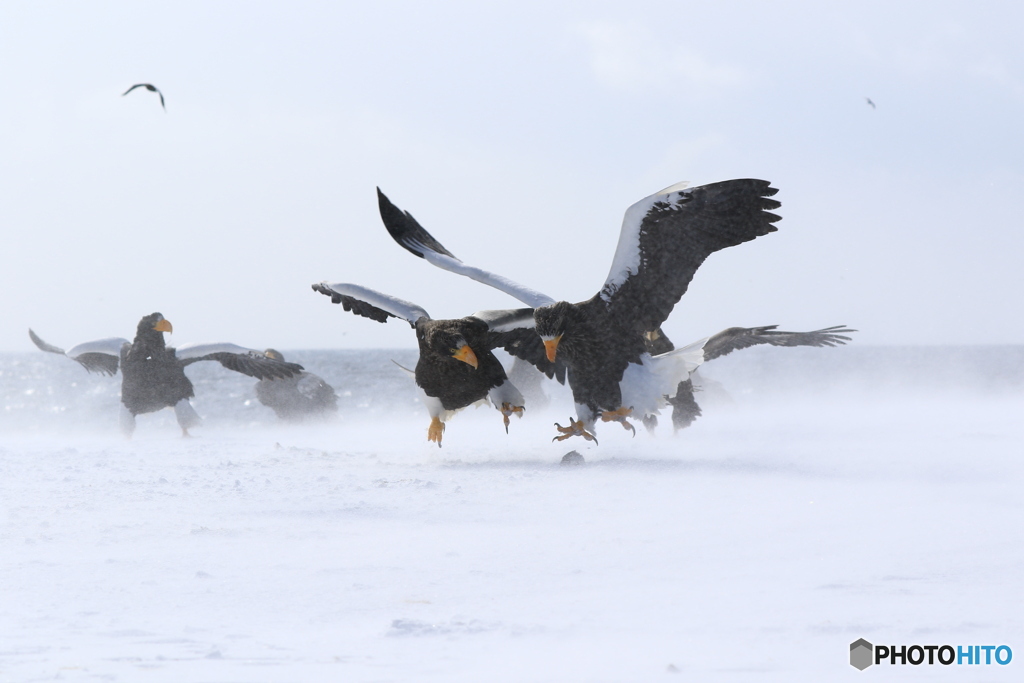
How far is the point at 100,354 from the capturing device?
11.4 m

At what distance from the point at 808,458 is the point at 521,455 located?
8.03ft

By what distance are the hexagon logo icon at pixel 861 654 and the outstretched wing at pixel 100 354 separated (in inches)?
415

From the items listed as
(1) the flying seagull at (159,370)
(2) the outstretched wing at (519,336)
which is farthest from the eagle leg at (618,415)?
(1) the flying seagull at (159,370)

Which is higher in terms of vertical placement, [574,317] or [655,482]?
[574,317]

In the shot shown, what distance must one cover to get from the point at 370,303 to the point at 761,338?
371cm

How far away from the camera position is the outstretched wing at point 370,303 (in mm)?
7809

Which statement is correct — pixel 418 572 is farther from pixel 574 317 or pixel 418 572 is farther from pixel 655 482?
pixel 574 317

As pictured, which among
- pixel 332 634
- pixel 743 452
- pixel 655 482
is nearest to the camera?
pixel 332 634

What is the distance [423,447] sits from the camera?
345 inches

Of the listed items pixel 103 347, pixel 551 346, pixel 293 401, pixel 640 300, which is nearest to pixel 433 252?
pixel 551 346

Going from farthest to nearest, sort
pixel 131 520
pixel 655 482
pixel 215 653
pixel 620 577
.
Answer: pixel 655 482
pixel 131 520
pixel 620 577
pixel 215 653

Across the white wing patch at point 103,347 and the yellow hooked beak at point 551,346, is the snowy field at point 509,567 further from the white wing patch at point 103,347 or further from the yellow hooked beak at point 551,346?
the white wing patch at point 103,347

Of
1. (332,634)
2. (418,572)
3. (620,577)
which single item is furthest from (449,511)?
(332,634)

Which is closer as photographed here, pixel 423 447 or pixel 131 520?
pixel 131 520
